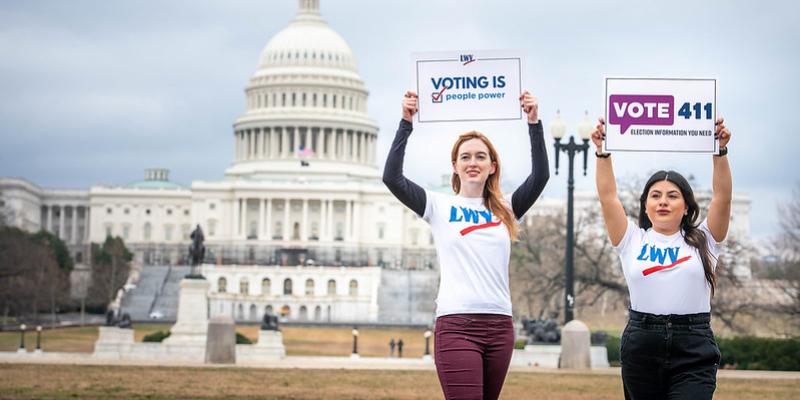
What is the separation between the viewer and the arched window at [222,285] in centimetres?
12962

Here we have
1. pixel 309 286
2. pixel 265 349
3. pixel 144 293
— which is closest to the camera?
pixel 265 349

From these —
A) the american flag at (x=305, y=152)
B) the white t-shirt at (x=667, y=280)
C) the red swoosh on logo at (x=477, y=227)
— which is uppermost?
the american flag at (x=305, y=152)

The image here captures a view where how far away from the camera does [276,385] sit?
79.6 ft

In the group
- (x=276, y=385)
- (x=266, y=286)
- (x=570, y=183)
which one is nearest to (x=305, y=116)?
(x=266, y=286)

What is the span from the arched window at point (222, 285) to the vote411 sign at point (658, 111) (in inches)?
4726

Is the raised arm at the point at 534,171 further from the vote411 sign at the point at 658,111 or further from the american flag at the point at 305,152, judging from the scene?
the american flag at the point at 305,152

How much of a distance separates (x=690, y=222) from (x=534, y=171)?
992 mm

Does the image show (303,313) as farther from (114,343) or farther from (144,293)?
(114,343)

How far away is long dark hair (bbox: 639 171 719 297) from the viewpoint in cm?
942

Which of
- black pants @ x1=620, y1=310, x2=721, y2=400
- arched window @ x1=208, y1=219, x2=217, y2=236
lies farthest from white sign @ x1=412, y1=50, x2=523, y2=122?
arched window @ x1=208, y1=219, x2=217, y2=236

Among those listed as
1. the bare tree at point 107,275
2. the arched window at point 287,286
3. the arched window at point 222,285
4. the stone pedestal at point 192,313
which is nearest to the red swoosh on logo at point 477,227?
the stone pedestal at point 192,313

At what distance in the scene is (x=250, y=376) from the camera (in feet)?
89.2

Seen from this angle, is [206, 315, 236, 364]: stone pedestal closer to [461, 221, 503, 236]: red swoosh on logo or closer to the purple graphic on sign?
the purple graphic on sign

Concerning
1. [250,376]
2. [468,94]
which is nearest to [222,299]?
[250,376]
